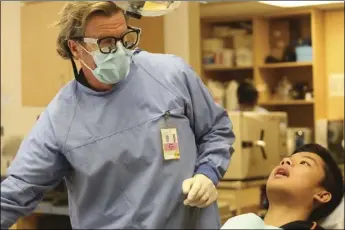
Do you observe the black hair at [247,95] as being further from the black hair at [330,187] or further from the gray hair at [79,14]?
the gray hair at [79,14]

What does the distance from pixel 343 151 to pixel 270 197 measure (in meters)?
2.58

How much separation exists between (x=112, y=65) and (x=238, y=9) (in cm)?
360

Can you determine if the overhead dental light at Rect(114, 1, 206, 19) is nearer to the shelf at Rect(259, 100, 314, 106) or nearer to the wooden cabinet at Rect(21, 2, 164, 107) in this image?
the wooden cabinet at Rect(21, 2, 164, 107)

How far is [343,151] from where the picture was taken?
413 centimetres

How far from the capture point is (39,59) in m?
3.66

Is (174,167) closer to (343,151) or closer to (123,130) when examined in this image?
(123,130)

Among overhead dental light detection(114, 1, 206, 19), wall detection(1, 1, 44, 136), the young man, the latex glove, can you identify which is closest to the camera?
the latex glove

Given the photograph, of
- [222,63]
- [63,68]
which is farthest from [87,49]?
[222,63]

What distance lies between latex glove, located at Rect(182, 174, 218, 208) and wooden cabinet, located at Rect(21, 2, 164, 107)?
6.44 feet

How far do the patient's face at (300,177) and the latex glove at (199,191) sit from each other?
209 millimetres

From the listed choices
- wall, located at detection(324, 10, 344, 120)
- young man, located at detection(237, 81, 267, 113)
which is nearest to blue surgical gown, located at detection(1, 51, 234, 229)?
young man, located at detection(237, 81, 267, 113)

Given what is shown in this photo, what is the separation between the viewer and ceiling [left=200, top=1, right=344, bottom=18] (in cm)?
480

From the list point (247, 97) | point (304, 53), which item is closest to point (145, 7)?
→ point (247, 97)

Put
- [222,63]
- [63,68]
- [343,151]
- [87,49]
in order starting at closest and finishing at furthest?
1. [87,49]
2. [63,68]
3. [343,151]
4. [222,63]
